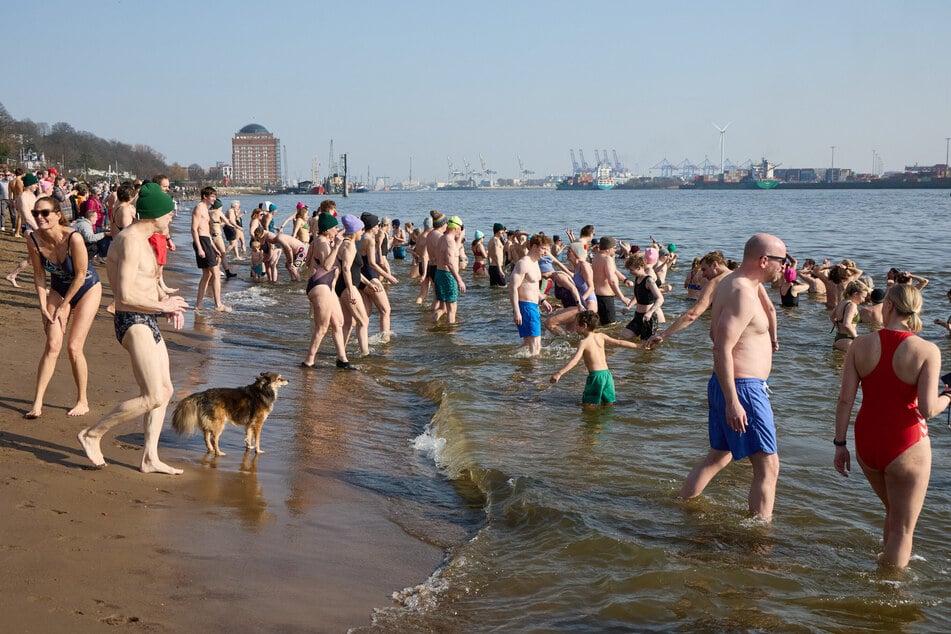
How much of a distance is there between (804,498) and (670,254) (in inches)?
564

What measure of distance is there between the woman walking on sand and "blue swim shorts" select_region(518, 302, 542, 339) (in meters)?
5.67

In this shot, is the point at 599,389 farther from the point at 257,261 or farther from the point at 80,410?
the point at 257,261

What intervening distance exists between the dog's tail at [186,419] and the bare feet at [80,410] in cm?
95

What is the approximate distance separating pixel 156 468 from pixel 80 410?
140 centimetres

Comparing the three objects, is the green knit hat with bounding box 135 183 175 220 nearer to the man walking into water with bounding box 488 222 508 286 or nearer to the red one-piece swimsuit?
the red one-piece swimsuit

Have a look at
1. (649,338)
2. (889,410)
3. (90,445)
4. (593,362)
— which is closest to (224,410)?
(90,445)

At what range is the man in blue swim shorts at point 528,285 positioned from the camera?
34.7 feet

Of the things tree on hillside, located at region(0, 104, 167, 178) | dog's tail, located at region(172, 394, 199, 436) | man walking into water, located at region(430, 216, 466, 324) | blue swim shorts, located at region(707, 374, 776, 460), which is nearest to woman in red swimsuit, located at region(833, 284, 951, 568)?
blue swim shorts, located at region(707, 374, 776, 460)

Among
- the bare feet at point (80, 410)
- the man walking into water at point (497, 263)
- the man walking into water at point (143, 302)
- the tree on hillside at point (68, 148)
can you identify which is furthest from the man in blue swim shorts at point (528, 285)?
the tree on hillside at point (68, 148)

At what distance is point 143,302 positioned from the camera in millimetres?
5152

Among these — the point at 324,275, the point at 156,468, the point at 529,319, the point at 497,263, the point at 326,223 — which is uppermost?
the point at 326,223

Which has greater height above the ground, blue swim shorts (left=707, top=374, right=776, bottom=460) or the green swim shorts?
blue swim shorts (left=707, top=374, right=776, bottom=460)

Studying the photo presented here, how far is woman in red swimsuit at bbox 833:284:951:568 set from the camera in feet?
13.9

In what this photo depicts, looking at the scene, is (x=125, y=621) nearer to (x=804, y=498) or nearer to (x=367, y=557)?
(x=367, y=557)
